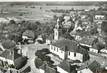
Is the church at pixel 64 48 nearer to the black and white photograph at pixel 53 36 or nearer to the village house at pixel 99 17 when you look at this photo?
the black and white photograph at pixel 53 36

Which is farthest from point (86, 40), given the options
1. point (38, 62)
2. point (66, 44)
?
point (38, 62)

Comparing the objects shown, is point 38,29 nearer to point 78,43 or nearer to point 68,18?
point 68,18

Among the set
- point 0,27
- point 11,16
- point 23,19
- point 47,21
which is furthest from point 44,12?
point 0,27

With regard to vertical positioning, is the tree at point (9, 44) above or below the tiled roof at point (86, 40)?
below

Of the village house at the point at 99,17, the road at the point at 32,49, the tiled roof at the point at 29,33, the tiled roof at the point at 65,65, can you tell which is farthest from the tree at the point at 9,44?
the village house at the point at 99,17

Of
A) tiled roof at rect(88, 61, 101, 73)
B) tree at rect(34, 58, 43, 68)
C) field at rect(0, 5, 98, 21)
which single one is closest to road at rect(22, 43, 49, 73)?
tree at rect(34, 58, 43, 68)

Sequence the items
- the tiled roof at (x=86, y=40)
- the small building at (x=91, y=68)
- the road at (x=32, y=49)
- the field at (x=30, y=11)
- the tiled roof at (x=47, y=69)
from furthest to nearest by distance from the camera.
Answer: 1. the field at (x=30, y=11)
2. the road at (x=32, y=49)
3. the tiled roof at (x=86, y=40)
4. the tiled roof at (x=47, y=69)
5. the small building at (x=91, y=68)

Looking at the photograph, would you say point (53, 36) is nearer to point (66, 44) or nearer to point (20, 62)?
point (66, 44)
